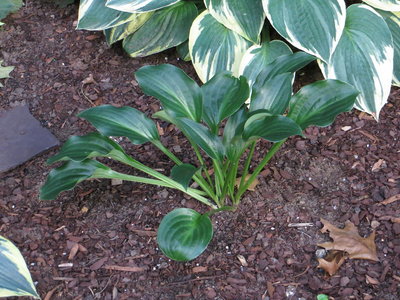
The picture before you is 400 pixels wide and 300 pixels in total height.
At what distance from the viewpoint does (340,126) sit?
2291mm

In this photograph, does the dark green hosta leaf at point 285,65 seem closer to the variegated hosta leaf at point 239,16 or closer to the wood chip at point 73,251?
the variegated hosta leaf at point 239,16

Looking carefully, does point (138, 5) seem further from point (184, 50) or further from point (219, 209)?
point (219, 209)

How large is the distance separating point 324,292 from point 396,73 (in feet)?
3.46

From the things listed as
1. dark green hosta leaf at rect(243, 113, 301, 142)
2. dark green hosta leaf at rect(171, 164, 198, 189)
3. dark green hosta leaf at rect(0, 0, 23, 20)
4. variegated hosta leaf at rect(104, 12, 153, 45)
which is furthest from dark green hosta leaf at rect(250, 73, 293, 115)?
dark green hosta leaf at rect(0, 0, 23, 20)

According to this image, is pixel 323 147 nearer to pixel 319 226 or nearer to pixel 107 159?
pixel 319 226

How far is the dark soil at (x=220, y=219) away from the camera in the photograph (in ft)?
5.94

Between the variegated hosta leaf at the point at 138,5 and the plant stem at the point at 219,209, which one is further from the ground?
the variegated hosta leaf at the point at 138,5

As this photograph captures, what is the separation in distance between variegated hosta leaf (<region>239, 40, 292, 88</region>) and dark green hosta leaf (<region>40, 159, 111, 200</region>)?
2.42ft

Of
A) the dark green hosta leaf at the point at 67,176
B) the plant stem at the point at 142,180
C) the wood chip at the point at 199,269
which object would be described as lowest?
the wood chip at the point at 199,269

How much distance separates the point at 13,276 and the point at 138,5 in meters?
1.24

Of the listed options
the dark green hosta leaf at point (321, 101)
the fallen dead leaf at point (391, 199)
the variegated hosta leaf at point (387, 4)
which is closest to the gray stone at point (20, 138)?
the dark green hosta leaf at point (321, 101)

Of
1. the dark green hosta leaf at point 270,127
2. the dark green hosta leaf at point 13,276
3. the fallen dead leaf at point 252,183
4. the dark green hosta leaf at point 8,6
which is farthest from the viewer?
Result: the dark green hosta leaf at point 8,6

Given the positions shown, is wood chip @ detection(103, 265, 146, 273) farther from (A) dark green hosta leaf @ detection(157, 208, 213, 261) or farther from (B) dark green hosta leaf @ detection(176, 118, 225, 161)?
(B) dark green hosta leaf @ detection(176, 118, 225, 161)

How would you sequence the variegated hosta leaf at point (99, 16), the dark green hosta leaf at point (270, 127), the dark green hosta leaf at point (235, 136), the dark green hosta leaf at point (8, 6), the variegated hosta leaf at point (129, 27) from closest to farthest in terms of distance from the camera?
the dark green hosta leaf at point (270, 127) < the dark green hosta leaf at point (235, 136) < the variegated hosta leaf at point (99, 16) < the variegated hosta leaf at point (129, 27) < the dark green hosta leaf at point (8, 6)
